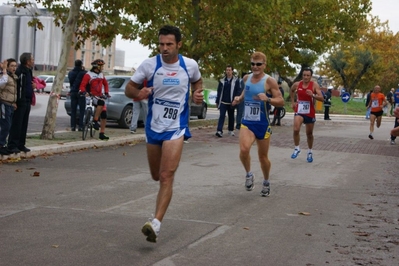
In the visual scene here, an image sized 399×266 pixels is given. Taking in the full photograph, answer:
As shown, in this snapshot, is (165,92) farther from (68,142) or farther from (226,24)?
(226,24)

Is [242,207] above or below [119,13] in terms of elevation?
below

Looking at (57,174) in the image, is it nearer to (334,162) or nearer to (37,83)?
(37,83)

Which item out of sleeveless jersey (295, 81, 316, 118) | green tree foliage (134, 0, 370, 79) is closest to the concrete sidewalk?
green tree foliage (134, 0, 370, 79)

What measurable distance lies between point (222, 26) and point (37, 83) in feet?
41.7

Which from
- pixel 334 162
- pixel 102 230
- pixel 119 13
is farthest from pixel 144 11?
pixel 102 230

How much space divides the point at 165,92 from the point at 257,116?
387 cm

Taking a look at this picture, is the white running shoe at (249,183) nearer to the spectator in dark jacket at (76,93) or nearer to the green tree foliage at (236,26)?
the green tree foliage at (236,26)

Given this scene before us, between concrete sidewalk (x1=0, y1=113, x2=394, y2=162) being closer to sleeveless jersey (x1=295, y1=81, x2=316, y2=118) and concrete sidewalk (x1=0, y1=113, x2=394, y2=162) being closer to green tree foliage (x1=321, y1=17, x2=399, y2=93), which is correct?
sleeveless jersey (x1=295, y1=81, x2=316, y2=118)

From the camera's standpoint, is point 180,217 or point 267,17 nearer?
point 180,217

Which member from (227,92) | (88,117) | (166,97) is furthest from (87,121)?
(166,97)

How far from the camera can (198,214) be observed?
8773 millimetres

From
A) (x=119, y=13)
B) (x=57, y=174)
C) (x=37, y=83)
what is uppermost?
(x=119, y=13)

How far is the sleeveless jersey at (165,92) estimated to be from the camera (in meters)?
7.41

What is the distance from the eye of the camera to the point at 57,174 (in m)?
12.2
